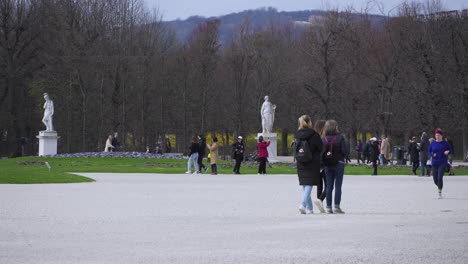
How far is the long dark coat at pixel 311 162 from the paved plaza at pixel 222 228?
2.47ft

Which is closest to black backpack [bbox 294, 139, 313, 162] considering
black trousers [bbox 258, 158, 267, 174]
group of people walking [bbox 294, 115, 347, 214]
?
group of people walking [bbox 294, 115, 347, 214]

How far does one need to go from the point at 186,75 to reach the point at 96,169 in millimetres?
32724

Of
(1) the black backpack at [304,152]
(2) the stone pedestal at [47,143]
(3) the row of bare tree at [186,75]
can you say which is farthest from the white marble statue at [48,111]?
(1) the black backpack at [304,152]

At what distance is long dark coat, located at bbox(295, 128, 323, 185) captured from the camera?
1877cm

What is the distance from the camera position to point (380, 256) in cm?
1201

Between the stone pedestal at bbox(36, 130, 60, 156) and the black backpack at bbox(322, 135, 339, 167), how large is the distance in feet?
148

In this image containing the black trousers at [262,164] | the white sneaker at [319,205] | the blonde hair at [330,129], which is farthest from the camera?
the black trousers at [262,164]

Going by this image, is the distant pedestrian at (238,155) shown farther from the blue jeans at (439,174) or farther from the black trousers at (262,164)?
the blue jeans at (439,174)

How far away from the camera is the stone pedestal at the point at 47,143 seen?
62344 millimetres

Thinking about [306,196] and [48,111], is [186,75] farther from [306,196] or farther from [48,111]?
[306,196]

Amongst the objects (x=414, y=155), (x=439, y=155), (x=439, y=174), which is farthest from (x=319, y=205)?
(x=414, y=155)

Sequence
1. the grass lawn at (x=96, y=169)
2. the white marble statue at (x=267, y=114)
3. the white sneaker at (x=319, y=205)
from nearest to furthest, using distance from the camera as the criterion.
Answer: the white sneaker at (x=319, y=205), the grass lawn at (x=96, y=169), the white marble statue at (x=267, y=114)

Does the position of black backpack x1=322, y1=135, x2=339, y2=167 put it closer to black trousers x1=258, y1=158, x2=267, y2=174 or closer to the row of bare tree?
black trousers x1=258, y1=158, x2=267, y2=174

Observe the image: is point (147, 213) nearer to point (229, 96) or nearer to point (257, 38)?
point (229, 96)
